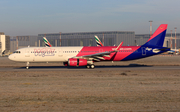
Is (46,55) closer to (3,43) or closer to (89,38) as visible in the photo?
(3,43)

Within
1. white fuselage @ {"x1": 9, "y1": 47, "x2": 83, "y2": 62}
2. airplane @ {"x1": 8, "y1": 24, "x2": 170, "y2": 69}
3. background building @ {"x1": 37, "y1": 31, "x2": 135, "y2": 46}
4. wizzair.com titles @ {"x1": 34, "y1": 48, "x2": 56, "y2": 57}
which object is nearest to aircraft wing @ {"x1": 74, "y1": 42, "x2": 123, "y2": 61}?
airplane @ {"x1": 8, "y1": 24, "x2": 170, "y2": 69}

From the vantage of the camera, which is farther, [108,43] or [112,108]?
[108,43]

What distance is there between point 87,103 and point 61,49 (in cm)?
2387

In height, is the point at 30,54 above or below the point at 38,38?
below

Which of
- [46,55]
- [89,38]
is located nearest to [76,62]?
[46,55]

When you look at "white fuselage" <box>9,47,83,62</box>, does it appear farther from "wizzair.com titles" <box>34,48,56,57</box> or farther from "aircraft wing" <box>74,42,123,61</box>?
"aircraft wing" <box>74,42,123,61</box>

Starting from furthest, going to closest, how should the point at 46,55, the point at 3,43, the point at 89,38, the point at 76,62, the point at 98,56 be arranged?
the point at 89,38 < the point at 3,43 < the point at 46,55 < the point at 98,56 < the point at 76,62

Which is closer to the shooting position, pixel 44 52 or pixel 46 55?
pixel 46 55

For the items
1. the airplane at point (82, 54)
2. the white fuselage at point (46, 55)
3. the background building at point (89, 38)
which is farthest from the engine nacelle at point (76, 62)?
the background building at point (89, 38)

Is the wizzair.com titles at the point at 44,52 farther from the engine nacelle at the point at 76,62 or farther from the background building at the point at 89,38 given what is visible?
the background building at the point at 89,38

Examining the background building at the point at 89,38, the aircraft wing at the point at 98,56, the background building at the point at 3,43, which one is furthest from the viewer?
the background building at the point at 89,38

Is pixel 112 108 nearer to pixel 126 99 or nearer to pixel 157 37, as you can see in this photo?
pixel 126 99

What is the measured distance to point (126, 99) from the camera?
1179 cm

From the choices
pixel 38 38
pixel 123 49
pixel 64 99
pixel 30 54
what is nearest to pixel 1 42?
pixel 38 38
